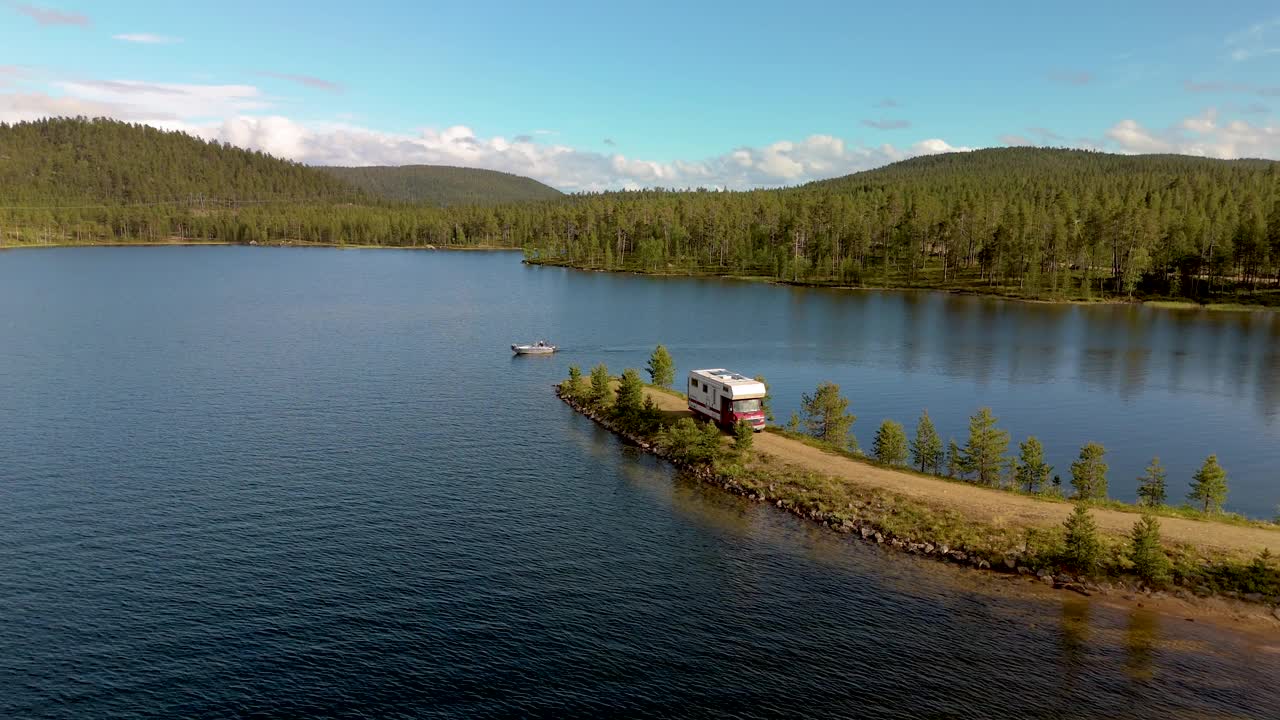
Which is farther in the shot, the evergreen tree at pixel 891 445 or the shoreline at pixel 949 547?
the evergreen tree at pixel 891 445

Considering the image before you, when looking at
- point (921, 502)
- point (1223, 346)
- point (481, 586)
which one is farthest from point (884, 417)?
point (1223, 346)

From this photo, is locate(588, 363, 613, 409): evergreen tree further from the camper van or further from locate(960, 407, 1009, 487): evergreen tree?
locate(960, 407, 1009, 487): evergreen tree

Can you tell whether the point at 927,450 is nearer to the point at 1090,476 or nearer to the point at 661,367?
the point at 1090,476

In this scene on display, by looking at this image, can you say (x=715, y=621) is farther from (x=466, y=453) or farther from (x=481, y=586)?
(x=466, y=453)

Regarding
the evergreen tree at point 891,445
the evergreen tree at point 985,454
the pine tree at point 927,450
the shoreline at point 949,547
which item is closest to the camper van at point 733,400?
the shoreline at point 949,547

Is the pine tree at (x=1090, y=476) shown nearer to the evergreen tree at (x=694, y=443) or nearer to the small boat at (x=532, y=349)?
the evergreen tree at (x=694, y=443)

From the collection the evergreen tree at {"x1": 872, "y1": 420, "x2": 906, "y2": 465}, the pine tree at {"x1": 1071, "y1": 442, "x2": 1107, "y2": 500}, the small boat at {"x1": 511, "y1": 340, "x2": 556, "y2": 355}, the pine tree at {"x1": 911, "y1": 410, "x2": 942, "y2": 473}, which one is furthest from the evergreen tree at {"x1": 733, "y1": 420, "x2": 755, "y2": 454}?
the small boat at {"x1": 511, "y1": 340, "x2": 556, "y2": 355}

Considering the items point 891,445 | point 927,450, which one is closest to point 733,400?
point 891,445
